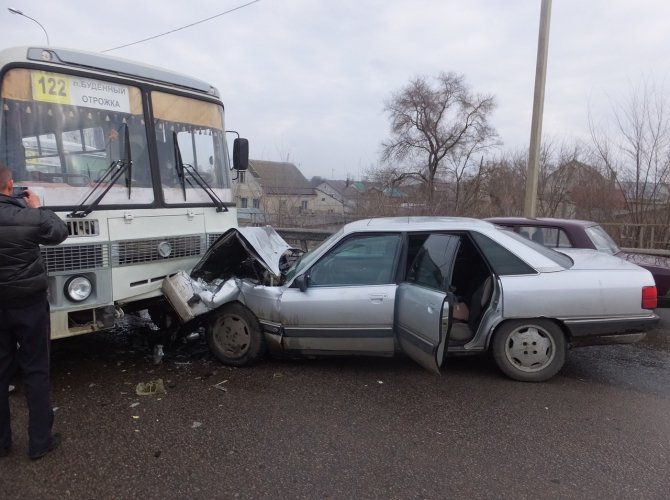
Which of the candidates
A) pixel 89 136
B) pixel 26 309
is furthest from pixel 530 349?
pixel 89 136

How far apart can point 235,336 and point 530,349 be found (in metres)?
2.77

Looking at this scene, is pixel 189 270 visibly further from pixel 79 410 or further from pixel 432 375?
pixel 432 375

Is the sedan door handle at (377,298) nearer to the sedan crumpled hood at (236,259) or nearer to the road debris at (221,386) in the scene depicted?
the sedan crumpled hood at (236,259)

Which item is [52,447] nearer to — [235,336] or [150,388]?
[150,388]

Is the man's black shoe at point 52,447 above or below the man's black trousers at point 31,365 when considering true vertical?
below

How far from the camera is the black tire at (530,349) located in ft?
13.5

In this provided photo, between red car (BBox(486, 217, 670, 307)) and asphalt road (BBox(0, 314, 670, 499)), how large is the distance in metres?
1.43

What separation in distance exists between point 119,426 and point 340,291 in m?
2.09

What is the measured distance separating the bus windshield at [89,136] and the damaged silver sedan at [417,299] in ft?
3.03

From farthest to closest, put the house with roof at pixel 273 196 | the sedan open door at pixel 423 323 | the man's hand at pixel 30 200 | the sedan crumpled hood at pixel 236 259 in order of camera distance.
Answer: the house with roof at pixel 273 196, the sedan crumpled hood at pixel 236 259, the sedan open door at pixel 423 323, the man's hand at pixel 30 200

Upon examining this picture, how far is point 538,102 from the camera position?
8.84 m

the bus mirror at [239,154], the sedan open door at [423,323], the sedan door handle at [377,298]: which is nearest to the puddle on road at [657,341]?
the sedan open door at [423,323]

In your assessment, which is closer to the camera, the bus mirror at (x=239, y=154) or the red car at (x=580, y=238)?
the bus mirror at (x=239, y=154)

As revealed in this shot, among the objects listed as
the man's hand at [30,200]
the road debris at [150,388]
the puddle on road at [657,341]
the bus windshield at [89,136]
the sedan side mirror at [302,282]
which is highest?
the bus windshield at [89,136]
